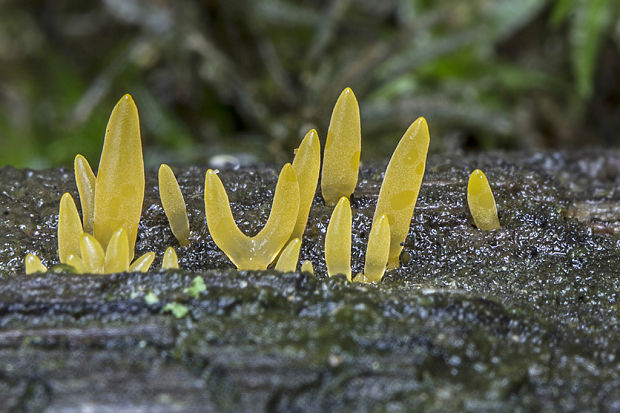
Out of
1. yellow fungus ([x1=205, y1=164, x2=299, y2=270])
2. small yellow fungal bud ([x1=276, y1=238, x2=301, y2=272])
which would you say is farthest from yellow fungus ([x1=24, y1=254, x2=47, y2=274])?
small yellow fungal bud ([x1=276, y1=238, x2=301, y2=272])

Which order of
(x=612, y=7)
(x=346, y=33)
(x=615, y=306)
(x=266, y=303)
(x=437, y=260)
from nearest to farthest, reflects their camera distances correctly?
1. (x=266, y=303)
2. (x=615, y=306)
3. (x=437, y=260)
4. (x=612, y=7)
5. (x=346, y=33)

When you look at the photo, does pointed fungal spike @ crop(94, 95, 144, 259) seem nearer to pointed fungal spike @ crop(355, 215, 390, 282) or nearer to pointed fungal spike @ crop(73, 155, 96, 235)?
pointed fungal spike @ crop(73, 155, 96, 235)

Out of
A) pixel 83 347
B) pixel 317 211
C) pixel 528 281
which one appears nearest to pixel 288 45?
pixel 317 211

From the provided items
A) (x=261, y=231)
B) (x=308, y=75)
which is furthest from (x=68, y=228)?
(x=308, y=75)

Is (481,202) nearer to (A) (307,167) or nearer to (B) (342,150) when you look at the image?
(B) (342,150)

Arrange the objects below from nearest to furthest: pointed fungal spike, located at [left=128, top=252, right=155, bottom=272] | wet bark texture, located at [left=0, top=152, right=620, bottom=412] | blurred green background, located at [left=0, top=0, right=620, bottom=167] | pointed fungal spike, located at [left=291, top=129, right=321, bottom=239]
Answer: wet bark texture, located at [left=0, top=152, right=620, bottom=412], pointed fungal spike, located at [left=128, top=252, right=155, bottom=272], pointed fungal spike, located at [left=291, top=129, right=321, bottom=239], blurred green background, located at [left=0, top=0, right=620, bottom=167]

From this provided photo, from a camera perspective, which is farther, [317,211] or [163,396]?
[317,211]

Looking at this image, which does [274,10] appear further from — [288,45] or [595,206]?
[595,206]
